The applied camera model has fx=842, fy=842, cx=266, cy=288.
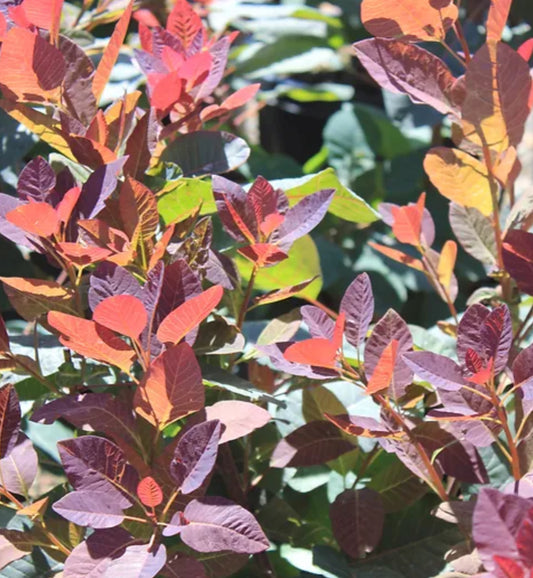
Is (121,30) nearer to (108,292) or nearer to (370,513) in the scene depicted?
(108,292)

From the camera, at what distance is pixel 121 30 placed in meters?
0.68

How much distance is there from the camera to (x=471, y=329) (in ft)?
1.86

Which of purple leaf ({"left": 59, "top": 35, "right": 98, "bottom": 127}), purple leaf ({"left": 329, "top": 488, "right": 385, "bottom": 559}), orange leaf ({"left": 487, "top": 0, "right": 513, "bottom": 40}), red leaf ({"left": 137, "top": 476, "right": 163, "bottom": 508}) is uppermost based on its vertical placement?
orange leaf ({"left": 487, "top": 0, "right": 513, "bottom": 40})

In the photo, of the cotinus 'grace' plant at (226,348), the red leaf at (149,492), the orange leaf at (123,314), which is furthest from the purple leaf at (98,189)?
the red leaf at (149,492)

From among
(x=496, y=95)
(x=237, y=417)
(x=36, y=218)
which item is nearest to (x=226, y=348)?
(x=237, y=417)

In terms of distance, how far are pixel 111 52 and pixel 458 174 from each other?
1.01 feet

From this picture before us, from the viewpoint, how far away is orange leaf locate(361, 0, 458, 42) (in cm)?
66

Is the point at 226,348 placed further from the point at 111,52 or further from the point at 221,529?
the point at 111,52

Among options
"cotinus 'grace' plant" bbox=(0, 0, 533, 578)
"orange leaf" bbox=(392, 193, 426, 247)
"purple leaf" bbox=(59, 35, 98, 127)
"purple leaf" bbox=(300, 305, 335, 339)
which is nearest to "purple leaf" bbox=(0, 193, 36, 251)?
"cotinus 'grace' plant" bbox=(0, 0, 533, 578)

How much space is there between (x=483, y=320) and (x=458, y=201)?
7.7 inches

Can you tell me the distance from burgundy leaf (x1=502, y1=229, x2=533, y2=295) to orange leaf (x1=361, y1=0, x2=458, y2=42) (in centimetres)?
17

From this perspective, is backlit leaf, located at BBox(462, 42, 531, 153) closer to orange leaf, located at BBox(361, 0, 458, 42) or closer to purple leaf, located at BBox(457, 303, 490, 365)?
orange leaf, located at BBox(361, 0, 458, 42)

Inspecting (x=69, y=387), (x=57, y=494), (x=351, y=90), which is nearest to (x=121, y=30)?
(x=69, y=387)

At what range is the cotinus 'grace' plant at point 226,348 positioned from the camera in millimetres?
562
